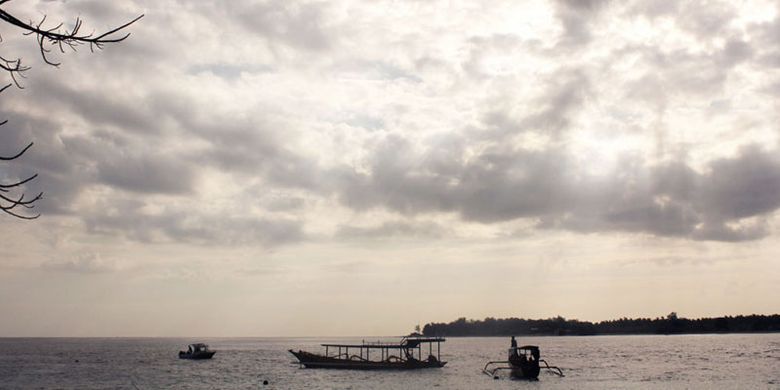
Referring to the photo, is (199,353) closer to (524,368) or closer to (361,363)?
(361,363)

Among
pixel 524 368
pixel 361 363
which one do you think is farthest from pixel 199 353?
pixel 524 368

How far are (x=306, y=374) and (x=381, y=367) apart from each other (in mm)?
11024

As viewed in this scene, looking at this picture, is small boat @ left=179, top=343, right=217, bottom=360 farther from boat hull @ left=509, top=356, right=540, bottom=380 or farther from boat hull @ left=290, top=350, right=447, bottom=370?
boat hull @ left=509, top=356, right=540, bottom=380

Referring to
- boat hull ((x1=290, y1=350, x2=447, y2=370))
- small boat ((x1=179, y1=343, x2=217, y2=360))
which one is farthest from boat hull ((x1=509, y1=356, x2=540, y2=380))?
small boat ((x1=179, y1=343, x2=217, y2=360))

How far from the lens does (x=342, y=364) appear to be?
9962 cm

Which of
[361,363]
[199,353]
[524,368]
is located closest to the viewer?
[524,368]

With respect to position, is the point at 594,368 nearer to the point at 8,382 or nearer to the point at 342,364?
the point at 342,364

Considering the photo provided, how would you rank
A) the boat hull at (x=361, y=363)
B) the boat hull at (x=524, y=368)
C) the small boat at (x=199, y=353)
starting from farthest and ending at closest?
the small boat at (x=199, y=353), the boat hull at (x=361, y=363), the boat hull at (x=524, y=368)

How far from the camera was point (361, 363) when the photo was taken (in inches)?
3866

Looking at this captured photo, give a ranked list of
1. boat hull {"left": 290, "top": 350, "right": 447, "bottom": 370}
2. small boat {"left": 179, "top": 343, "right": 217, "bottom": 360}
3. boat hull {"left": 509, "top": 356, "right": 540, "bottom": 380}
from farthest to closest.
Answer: small boat {"left": 179, "top": 343, "right": 217, "bottom": 360} < boat hull {"left": 290, "top": 350, "right": 447, "bottom": 370} < boat hull {"left": 509, "top": 356, "right": 540, "bottom": 380}

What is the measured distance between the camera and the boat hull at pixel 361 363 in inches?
3792

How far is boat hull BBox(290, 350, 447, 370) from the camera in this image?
96.3 m

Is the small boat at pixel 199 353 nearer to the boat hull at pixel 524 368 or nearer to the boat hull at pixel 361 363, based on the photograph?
the boat hull at pixel 361 363

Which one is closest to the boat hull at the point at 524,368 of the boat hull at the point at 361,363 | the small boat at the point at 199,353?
the boat hull at the point at 361,363
